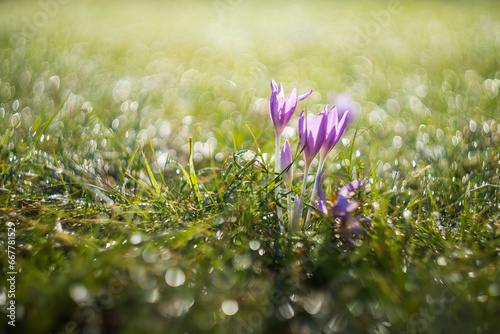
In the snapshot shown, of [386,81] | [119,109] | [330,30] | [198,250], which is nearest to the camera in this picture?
[198,250]

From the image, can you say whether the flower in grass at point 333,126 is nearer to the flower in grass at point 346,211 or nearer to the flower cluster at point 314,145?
the flower cluster at point 314,145

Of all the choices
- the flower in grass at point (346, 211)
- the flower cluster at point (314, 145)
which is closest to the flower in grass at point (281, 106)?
the flower cluster at point (314, 145)

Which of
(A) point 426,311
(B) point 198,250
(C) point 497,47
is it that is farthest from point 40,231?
(C) point 497,47

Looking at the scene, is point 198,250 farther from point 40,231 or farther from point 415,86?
point 415,86

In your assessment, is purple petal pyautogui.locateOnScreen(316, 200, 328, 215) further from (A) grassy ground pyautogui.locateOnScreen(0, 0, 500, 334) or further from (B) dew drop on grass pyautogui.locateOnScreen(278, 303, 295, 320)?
(B) dew drop on grass pyautogui.locateOnScreen(278, 303, 295, 320)

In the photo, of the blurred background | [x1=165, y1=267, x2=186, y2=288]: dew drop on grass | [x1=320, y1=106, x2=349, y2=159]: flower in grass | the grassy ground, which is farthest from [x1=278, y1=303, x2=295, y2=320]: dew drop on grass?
the blurred background

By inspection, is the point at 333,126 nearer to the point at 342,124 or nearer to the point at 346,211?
the point at 342,124
